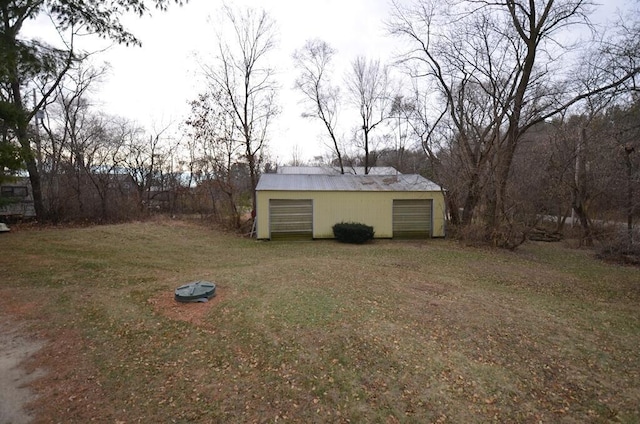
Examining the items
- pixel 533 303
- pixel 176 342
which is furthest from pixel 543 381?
pixel 176 342

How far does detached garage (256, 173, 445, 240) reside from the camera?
42.7 feet

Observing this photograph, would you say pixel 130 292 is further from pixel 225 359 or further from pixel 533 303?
pixel 533 303

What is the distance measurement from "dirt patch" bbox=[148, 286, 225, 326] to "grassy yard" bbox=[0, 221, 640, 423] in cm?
3

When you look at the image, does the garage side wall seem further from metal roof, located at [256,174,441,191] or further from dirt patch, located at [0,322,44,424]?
dirt patch, located at [0,322,44,424]

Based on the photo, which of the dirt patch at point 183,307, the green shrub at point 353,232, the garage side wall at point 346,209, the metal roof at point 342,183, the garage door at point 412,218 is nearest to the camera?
the dirt patch at point 183,307

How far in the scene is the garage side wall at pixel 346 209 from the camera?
13.0 metres

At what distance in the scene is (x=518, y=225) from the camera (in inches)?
429

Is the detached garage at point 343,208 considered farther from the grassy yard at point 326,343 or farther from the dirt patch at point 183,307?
the dirt patch at point 183,307

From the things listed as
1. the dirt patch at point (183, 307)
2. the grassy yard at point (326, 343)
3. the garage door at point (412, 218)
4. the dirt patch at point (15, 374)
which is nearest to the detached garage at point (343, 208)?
the garage door at point (412, 218)

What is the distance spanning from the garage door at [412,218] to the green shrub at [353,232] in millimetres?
1662

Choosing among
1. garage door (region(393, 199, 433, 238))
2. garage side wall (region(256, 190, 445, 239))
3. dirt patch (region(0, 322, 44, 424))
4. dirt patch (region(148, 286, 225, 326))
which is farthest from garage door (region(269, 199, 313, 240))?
dirt patch (region(0, 322, 44, 424))

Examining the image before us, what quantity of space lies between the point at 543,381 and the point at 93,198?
20058mm

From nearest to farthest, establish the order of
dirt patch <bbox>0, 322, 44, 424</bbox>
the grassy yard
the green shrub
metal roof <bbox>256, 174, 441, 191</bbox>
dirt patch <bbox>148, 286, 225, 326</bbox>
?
dirt patch <bbox>0, 322, 44, 424</bbox> → the grassy yard → dirt patch <bbox>148, 286, 225, 326</bbox> → the green shrub → metal roof <bbox>256, 174, 441, 191</bbox>

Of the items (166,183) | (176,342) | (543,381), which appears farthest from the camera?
(166,183)
